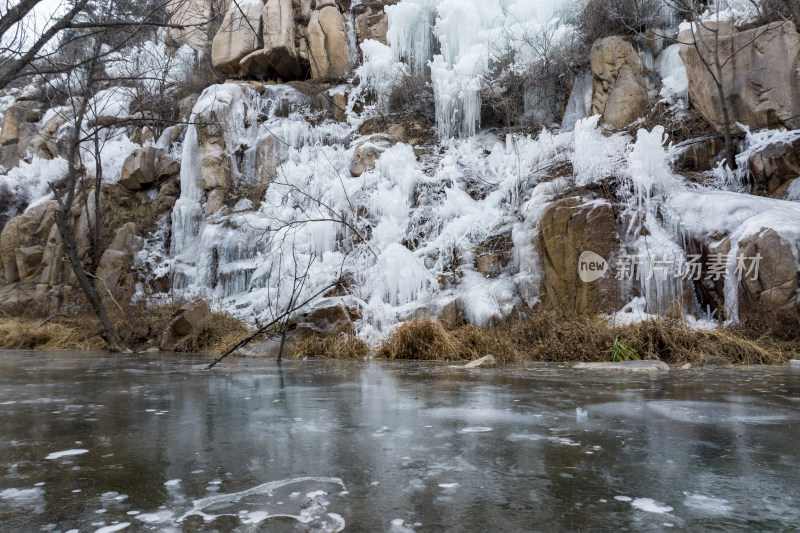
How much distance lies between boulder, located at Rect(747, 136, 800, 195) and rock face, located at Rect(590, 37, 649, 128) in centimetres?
323

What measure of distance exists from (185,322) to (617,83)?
33.3 feet

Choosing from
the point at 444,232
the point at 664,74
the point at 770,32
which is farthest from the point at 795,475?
the point at 664,74

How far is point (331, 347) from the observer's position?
319 inches

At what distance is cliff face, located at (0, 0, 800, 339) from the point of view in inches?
325

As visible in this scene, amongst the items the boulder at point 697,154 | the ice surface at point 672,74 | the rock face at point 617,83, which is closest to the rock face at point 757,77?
the boulder at point 697,154

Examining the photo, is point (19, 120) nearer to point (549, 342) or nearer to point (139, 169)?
point (139, 169)

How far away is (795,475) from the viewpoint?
1.86m

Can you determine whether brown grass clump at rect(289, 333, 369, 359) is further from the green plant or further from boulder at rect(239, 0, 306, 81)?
boulder at rect(239, 0, 306, 81)

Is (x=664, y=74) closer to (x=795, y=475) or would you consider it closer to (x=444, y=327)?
(x=444, y=327)

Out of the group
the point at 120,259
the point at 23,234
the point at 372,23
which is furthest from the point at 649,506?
the point at 372,23

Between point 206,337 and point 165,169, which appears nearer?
point 206,337

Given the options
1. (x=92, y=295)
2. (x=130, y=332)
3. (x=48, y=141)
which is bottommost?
(x=130, y=332)

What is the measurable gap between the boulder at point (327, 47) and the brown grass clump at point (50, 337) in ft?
35.1

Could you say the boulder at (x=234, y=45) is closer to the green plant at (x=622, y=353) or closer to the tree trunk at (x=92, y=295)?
the tree trunk at (x=92, y=295)
